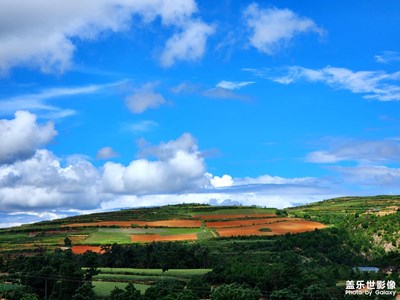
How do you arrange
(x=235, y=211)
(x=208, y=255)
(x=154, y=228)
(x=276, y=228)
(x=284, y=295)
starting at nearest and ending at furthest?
1. (x=284, y=295)
2. (x=208, y=255)
3. (x=276, y=228)
4. (x=154, y=228)
5. (x=235, y=211)

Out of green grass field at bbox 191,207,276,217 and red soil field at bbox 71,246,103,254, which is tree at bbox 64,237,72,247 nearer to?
red soil field at bbox 71,246,103,254

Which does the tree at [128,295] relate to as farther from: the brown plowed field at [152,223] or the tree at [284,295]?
the brown plowed field at [152,223]

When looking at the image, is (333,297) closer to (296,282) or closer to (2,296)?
(296,282)

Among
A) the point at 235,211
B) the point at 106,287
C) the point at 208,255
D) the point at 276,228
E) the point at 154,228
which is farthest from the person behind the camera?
the point at 235,211

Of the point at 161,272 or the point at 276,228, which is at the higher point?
the point at 276,228

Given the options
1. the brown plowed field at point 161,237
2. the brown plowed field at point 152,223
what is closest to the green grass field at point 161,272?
the brown plowed field at point 161,237

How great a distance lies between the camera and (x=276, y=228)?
141 metres

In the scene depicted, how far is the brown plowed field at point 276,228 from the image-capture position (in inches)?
5344

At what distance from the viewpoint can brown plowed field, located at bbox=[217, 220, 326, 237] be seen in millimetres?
135750

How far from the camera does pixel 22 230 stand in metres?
172

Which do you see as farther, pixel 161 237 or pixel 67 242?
pixel 161 237

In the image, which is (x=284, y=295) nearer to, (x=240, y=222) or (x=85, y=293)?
(x=85, y=293)

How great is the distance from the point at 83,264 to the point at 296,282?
170 feet

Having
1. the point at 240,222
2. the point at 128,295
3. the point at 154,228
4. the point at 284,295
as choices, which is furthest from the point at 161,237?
the point at 284,295
